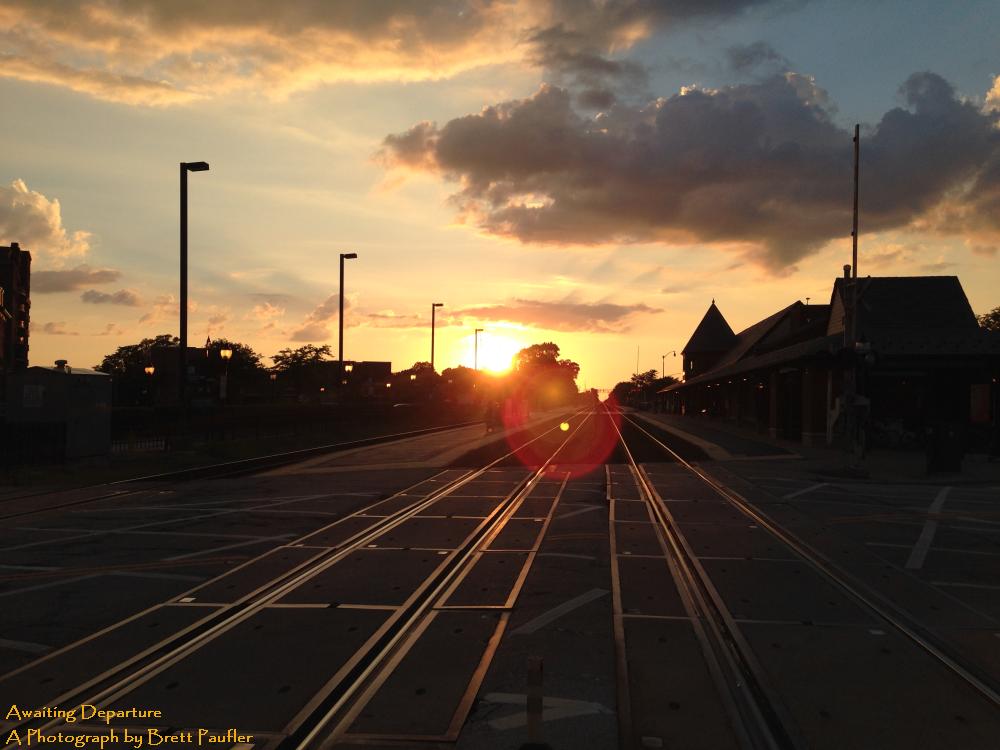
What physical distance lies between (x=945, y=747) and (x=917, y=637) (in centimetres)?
256

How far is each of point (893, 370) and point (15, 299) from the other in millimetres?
78992

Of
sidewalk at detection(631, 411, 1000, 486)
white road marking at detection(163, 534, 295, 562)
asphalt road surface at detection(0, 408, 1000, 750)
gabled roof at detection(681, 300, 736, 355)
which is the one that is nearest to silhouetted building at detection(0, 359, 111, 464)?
asphalt road surface at detection(0, 408, 1000, 750)

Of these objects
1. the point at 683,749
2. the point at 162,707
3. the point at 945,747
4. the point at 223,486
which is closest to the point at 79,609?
the point at 162,707

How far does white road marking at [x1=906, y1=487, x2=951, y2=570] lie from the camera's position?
11306mm

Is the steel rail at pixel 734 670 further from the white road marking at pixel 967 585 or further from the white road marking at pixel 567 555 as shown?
the white road marking at pixel 967 585

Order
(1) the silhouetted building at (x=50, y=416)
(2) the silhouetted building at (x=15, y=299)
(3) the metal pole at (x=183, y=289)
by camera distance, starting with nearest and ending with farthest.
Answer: (1) the silhouetted building at (x=50, y=416) → (3) the metal pole at (x=183, y=289) → (2) the silhouetted building at (x=15, y=299)

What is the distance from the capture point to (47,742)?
16.7 ft

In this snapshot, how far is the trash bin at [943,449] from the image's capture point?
25.9 m

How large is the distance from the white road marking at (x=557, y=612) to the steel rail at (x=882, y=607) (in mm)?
2860

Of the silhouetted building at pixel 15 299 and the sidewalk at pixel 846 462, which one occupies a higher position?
the silhouetted building at pixel 15 299

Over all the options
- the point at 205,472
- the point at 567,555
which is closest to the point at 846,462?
the point at 567,555

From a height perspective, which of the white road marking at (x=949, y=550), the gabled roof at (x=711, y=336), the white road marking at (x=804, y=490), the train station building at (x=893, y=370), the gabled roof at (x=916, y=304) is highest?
the gabled roof at (x=711, y=336)

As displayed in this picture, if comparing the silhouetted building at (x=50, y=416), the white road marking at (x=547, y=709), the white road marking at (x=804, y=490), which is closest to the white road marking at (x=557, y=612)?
the white road marking at (x=547, y=709)

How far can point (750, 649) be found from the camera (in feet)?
23.0
